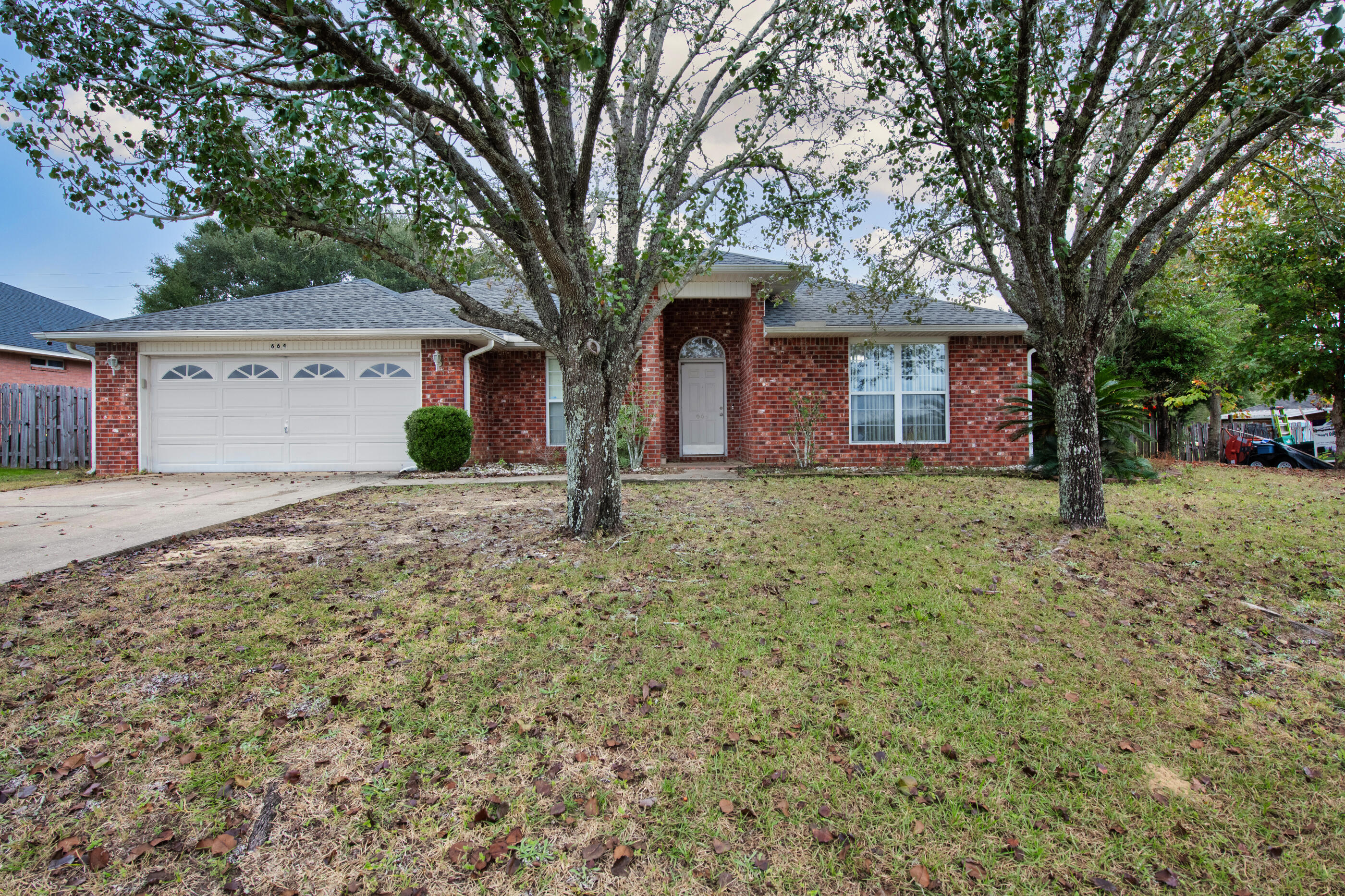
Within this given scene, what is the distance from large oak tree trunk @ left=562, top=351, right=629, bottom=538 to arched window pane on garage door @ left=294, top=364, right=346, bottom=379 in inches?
328

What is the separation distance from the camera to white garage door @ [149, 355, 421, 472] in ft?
40.0

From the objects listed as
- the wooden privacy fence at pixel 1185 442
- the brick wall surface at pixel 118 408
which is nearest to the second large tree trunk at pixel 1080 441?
the wooden privacy fence at pixel 1185 442

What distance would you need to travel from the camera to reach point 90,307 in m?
27.5

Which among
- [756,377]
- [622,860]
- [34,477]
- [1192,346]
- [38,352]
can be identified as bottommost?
[622,860]

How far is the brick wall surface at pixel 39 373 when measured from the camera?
1656cm

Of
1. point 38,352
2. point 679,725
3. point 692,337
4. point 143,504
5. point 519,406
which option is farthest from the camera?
point 38,352

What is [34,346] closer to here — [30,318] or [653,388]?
[30,318]

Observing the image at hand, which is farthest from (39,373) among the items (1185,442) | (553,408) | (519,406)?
(1185,442)

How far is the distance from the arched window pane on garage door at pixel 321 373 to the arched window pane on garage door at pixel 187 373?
1.72 metres

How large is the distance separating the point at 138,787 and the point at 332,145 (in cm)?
497

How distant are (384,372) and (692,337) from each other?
615 centimetres

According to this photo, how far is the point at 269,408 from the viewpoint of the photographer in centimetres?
1220

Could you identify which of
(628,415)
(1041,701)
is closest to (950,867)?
(1041,701)

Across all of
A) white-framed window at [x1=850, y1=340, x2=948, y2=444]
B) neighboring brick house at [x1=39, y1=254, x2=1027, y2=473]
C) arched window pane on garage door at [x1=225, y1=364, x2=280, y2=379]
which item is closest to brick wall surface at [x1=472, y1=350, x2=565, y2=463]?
neighboring brick house at [x1=39, y1=254, x2=1027, y2=473]
